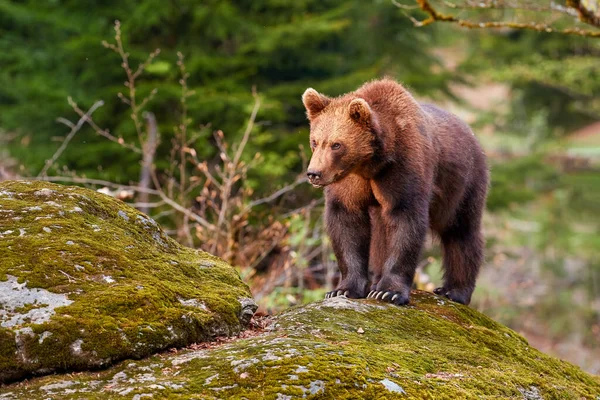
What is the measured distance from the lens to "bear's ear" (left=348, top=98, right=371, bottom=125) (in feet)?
19.2

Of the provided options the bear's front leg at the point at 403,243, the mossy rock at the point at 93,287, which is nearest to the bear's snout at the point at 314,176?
the bear's front leg at the point at 403,243

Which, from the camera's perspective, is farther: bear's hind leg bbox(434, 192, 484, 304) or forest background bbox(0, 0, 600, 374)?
forest background bbox(0, 0, 600, 374)

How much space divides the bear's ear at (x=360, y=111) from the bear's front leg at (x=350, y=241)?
658 millimetres

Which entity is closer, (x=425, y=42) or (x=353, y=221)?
(x=353, y=221)

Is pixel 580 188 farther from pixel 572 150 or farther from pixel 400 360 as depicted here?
pixel 400 360

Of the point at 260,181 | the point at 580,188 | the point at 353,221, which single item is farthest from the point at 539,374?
the point at 580,188

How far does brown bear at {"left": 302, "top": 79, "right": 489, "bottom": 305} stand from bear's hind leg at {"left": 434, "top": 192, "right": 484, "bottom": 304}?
1.92 feet

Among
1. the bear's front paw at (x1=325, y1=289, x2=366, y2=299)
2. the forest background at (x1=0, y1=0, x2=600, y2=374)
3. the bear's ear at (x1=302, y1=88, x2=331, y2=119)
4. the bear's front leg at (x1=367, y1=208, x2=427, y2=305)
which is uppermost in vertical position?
the bear's ear at (x1=302, y1=88, x2=331, y2=119)

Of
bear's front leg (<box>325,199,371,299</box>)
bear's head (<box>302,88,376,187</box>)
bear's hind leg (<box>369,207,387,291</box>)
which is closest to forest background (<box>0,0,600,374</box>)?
bear's hind leg (<box>369,207,387,291</box>)

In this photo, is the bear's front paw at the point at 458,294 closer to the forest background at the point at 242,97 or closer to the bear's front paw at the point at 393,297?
the bear's front paw at the point at 393,297

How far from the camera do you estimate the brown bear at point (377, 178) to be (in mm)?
5840

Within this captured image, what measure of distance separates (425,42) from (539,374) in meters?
18.0

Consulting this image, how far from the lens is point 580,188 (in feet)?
85.9

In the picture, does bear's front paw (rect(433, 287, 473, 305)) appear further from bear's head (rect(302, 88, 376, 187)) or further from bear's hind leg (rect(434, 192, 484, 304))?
bear's head (rect(302, 88, 376, 187))
